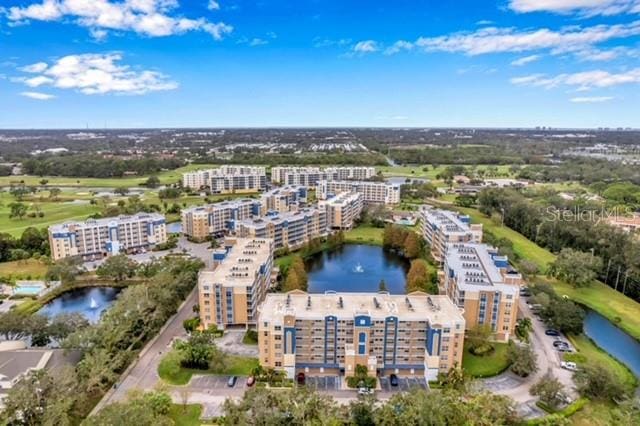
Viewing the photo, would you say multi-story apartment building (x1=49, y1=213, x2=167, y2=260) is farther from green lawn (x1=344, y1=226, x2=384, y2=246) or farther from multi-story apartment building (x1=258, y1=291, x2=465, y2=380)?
multi-story apartment building (x1=258, y1=291, x2=465, y2=380)

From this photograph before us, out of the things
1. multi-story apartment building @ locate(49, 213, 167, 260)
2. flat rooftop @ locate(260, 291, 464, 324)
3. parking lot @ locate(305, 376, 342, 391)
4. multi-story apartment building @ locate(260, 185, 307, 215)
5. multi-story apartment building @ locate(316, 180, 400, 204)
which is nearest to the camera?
parking lot @ locate(305, 376, 342, 391)

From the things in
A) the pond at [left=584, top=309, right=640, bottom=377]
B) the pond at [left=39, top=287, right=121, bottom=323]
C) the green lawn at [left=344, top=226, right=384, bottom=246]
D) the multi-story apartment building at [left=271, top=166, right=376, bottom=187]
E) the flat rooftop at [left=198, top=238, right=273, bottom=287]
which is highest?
the multi-story apartment building at [left=271, top=166, right=376, bottom=187]

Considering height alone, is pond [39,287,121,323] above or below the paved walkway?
below

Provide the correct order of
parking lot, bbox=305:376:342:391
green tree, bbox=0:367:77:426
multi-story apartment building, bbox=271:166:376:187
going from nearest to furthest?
green tree, bbox=0:367:77:426
parking lot, bbox=305:376:342:391
multi-story apartment building, bbox=271:166:376:187

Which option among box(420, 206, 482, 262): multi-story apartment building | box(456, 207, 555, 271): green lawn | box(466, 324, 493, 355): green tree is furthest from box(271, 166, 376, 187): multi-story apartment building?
box(466, 324, 493, 355): green tree

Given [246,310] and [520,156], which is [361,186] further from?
[520,156]

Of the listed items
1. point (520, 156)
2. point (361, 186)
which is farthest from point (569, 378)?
point (520, 156)
